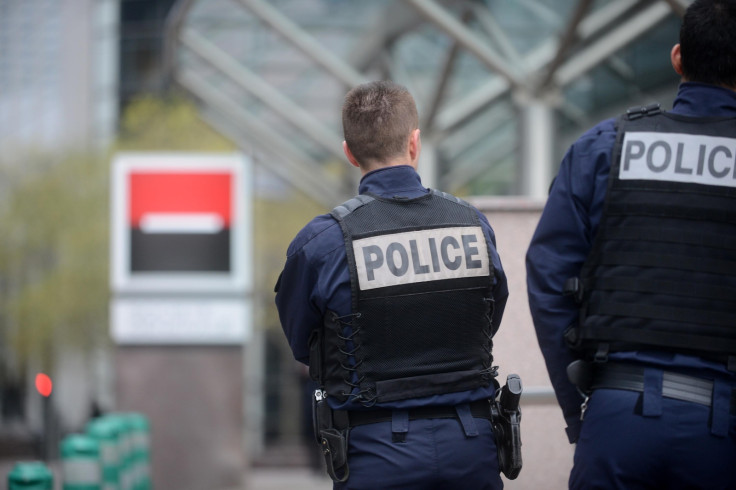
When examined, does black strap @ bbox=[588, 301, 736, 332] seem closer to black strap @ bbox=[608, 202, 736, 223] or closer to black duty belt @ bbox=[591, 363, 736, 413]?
black duty belt @ bbox=[591, 363, 736, 413]

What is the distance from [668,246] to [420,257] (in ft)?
2.28

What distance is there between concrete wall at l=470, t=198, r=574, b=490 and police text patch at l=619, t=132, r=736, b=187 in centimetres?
148

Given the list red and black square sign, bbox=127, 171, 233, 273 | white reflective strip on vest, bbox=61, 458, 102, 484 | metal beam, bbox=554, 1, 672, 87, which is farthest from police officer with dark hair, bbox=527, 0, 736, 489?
red and black square sign, bbox=127, 171, 233, 273

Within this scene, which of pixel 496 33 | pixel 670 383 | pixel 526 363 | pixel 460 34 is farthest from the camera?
pixel 496 33

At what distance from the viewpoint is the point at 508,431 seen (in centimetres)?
312

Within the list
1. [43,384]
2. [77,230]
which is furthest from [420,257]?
[77,230]

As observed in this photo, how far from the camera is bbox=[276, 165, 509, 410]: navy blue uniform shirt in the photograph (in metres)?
3.04

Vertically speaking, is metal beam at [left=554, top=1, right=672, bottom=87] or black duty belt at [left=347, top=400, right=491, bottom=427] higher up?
metal beam at [left=554, top=1, right=672, bottom=87]

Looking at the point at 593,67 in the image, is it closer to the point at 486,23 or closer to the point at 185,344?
the point at 486,23

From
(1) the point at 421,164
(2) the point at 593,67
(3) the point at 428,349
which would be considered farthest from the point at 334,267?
(1) the point at 421,164

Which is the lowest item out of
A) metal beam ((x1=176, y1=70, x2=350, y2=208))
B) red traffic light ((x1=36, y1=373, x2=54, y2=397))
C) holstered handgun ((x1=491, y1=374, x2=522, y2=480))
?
red traffic light ((x1=36, y1=373, x2=54, y2=397))

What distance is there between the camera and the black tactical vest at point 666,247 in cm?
282

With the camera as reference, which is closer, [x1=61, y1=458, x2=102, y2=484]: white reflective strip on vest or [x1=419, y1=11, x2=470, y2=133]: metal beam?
[x1=61, y1=458, x2=102, y2=484]: white reflective strip on vest

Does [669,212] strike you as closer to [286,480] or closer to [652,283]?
[652,283]
